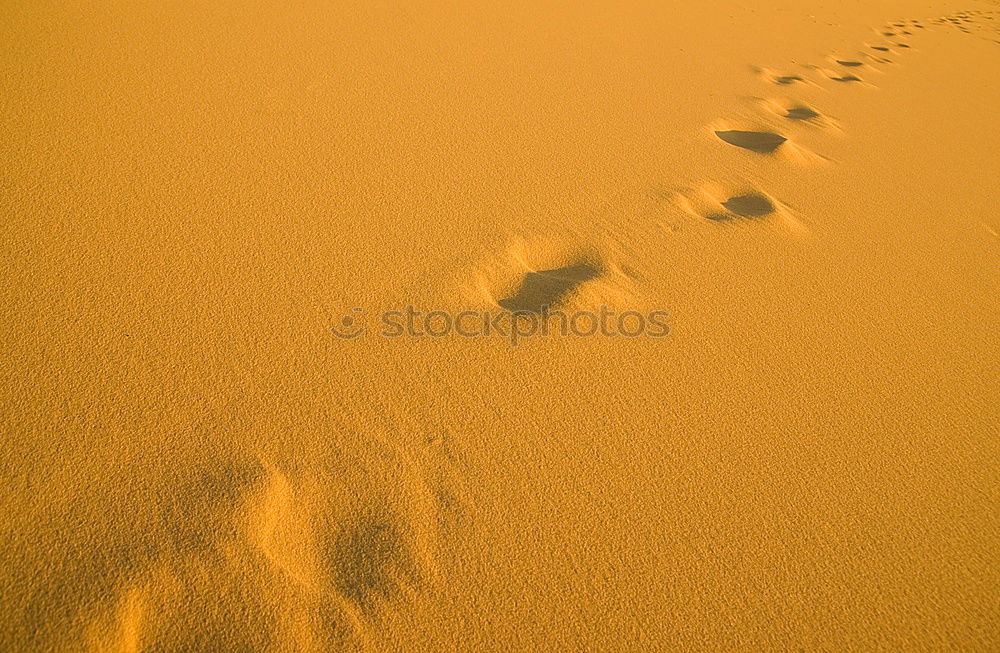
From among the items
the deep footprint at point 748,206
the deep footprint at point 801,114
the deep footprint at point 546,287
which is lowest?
the deep footprint at point 801,114

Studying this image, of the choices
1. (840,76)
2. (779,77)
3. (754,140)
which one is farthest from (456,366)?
(840,76)

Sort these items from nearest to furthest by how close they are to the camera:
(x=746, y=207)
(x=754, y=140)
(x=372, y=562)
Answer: (x=372, y=562)
(x=746, y=207)
(x=754, y=140)

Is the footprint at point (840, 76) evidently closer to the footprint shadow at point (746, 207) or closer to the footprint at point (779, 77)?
the footprint at point (779, 77)

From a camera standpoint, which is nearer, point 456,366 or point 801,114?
point 456,366

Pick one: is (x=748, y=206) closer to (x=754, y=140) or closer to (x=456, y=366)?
(x=754, y=140)

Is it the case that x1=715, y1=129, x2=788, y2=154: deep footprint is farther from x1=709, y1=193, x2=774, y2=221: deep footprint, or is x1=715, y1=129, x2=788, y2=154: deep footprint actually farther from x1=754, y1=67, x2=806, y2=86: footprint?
x1=754, y1=67, x2=806, y2=86: footprint

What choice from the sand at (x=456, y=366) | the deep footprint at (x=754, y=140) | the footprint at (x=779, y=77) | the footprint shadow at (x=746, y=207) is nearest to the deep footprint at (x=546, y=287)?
the sand at (x=456, y=366)
